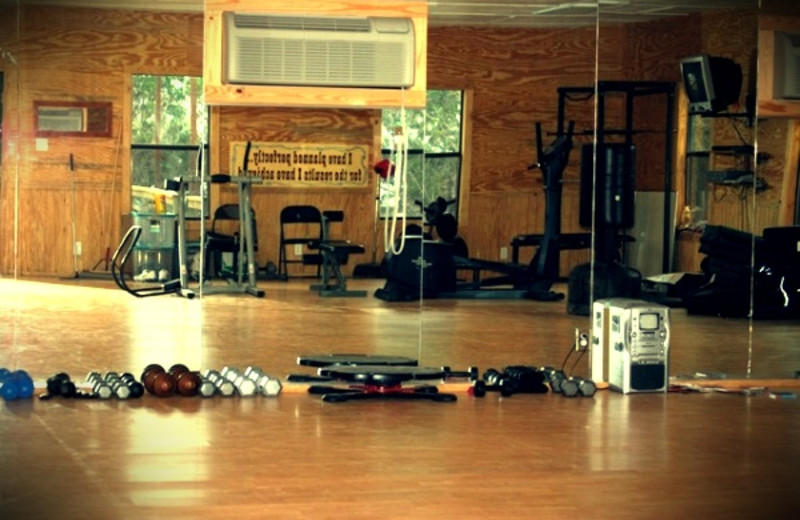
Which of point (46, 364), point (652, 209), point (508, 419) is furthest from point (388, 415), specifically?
point (652, 209)

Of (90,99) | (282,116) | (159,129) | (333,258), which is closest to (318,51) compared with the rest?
(282,116)

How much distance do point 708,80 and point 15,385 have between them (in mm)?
4186

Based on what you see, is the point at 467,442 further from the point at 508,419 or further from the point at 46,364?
the point at 46,364

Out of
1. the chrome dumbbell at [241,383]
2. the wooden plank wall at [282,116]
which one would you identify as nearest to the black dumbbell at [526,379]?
the wooden plank wall at [282,116]

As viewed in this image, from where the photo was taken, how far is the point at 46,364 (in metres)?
7.62

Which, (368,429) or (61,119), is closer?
(368,429)

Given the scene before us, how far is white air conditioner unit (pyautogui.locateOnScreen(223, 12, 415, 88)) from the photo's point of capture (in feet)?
25.7

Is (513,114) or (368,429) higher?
(513,114)

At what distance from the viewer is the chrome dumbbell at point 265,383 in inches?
294

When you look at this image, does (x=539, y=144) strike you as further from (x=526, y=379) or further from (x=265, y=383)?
(x=265, y=383)

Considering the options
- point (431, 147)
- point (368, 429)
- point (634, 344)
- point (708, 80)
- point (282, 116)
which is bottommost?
point (368, 429)

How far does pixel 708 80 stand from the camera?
844cm

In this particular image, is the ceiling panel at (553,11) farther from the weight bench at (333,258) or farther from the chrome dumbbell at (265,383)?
the chrome dumbbell at (265,383)

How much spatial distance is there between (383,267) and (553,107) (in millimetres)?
1340
